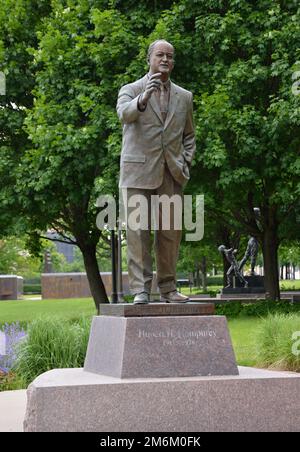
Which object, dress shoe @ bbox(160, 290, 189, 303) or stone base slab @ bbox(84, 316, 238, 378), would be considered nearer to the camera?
Result: stone base slab @ bbox(84, 316, 238, 378)

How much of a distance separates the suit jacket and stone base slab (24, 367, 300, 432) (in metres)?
2.20

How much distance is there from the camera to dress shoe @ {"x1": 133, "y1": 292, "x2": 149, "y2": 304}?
29.8ft

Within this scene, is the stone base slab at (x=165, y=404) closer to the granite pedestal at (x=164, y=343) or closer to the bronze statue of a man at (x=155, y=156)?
the granite pedestal at (x=164, y=343)

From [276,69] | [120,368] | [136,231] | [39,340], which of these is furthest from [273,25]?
[120,368]

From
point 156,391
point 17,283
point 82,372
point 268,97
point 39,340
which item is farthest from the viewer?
point 17,283

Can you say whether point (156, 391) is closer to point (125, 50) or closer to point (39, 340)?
point (39, 340)

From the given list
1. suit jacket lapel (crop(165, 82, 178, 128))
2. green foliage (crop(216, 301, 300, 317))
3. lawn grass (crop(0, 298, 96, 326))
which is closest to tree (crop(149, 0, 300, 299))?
green foliage (crop(216, 301, 300, 317))

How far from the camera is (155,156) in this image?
9367mm

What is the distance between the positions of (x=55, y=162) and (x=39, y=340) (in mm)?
8939

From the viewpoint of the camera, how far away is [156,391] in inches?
323

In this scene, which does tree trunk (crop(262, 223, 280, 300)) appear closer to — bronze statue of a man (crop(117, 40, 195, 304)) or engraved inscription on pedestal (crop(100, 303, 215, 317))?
bronze statue of a man (crop(117, 40, 195, 304))

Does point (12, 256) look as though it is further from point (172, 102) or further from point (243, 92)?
point (172, 102)

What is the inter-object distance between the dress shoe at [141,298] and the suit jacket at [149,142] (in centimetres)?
115

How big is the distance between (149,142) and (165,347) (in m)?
2.22
